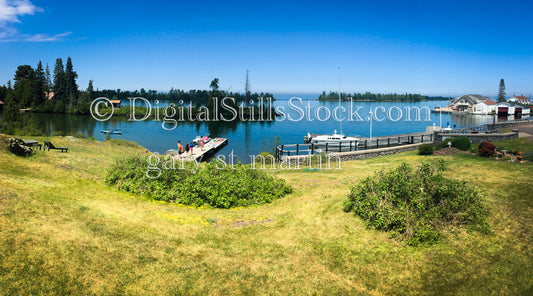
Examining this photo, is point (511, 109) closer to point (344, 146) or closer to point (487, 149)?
point (344, 146)

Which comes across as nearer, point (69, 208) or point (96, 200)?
point (69, 208)

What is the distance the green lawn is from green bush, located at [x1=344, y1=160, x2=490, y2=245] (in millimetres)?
319

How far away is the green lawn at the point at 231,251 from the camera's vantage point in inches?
250

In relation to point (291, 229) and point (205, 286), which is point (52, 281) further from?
point (291, 229)

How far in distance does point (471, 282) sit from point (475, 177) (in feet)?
24.7

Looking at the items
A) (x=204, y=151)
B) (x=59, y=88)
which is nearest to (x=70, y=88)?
(x=59, y=88)

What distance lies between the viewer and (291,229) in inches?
374

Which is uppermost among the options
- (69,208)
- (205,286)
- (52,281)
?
(69,208)

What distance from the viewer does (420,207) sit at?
837 centimetres

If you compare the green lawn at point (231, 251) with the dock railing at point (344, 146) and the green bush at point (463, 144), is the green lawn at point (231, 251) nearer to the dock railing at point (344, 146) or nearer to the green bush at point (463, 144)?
the green bush at point (463, 144)

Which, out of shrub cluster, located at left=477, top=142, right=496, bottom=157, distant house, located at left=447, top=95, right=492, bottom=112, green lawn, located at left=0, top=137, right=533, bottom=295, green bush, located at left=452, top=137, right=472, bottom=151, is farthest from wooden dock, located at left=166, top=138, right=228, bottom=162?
distant house, located at left=447, top=95, right=492, bottom=112

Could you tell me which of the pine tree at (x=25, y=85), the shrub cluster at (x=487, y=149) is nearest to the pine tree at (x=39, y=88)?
the pine tree at (x=25, y=85)

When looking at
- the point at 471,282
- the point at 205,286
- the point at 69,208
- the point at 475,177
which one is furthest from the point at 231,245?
the point at 475,177

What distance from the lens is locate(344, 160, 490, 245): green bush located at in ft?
26.9
